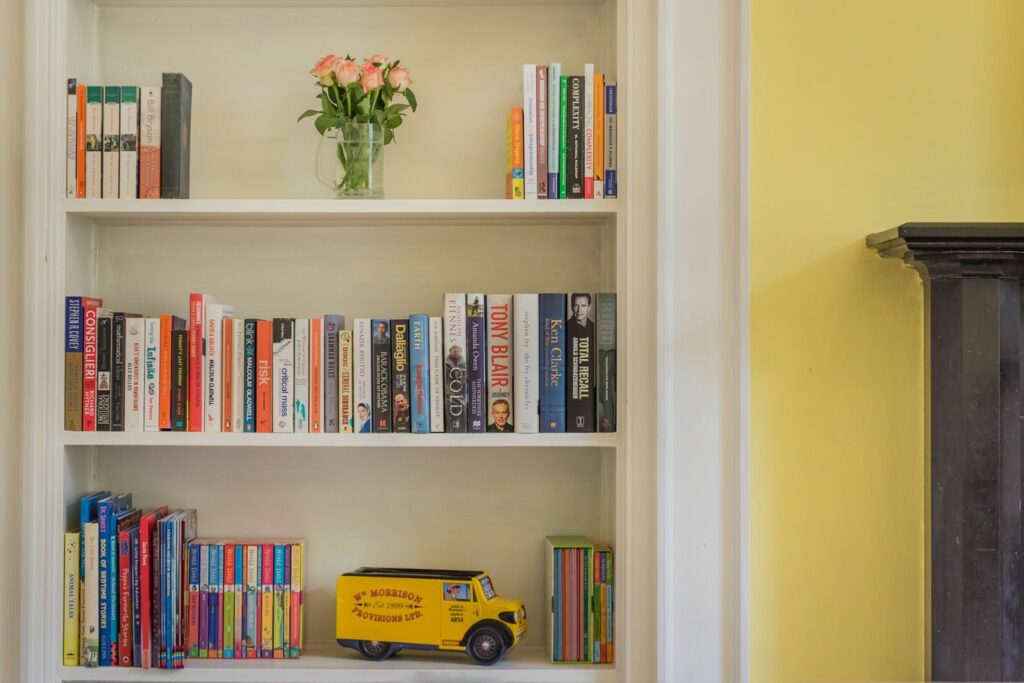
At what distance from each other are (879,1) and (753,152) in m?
0.38

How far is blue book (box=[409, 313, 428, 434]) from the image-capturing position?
1608 millimetres

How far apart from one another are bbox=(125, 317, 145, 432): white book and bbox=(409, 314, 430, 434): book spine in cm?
52

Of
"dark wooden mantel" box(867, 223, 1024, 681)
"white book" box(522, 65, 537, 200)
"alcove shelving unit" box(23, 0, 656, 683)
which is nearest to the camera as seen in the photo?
"dark wooden mantel" box(867, 223, 1024, 681)

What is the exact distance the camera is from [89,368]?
1.61m

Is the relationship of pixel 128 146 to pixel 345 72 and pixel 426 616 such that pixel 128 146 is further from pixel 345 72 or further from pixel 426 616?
pixel 426 616

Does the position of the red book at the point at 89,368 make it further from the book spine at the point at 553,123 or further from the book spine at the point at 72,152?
the book spine at the point at 553,123

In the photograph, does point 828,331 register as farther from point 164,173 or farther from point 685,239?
point 164,173

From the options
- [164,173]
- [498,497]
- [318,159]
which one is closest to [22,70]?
[164,173]

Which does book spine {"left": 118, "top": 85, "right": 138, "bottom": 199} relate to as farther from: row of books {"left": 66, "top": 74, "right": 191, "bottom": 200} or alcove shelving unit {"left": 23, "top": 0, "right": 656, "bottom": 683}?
alcove shelving unit {"left": 23, "top": 0, "right": 656, "bottom": 683}

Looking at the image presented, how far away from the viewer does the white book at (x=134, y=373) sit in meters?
1.61

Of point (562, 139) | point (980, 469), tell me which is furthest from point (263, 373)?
point (980, 469)

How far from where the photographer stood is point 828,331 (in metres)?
1.60

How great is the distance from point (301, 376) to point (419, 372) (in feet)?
0.75

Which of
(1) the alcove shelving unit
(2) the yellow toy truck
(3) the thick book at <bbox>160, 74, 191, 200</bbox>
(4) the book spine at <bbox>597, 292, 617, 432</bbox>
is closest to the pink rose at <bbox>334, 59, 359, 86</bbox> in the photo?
(1) the alcove shelving unit
